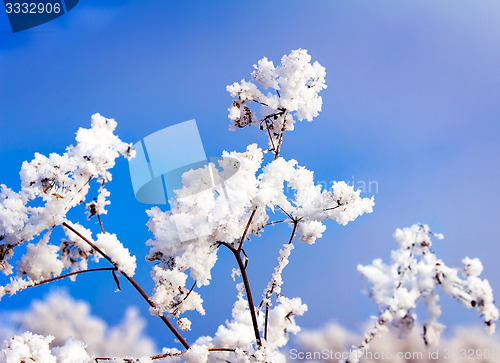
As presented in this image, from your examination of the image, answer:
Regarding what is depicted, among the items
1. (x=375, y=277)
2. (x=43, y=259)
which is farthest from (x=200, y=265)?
(x=375, y=277)

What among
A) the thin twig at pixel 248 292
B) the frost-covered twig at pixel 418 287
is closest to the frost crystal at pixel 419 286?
the frost-covered twig at pixel 418 287

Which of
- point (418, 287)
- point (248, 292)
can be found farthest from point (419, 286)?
point (248, 292)

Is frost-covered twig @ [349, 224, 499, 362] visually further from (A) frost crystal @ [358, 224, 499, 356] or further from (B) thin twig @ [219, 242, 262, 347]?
(B) thin twig @ [219, 242, 262, 347]

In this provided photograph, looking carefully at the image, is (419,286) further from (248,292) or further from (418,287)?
(248,292)

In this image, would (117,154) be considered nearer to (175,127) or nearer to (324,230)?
(175,127)

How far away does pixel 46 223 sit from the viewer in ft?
3.34

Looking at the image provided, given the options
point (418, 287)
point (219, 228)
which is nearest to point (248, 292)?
point (219, 228)

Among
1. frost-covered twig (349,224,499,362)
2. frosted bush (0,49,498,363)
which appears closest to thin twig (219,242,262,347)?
frosted bush (0,49,498,363)

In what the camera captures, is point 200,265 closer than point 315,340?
Yes

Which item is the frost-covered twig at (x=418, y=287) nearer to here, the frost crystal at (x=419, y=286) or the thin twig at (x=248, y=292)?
the frost crystal at (x=419, y=286)

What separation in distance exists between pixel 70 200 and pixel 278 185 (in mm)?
598

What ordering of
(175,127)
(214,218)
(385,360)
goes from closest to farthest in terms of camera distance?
(214,218) → (175,127) → (385,360)

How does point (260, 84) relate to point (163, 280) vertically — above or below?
above

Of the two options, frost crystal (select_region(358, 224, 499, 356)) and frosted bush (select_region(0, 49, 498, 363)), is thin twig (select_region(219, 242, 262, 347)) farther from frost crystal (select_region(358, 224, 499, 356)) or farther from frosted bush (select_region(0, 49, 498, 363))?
frost crystal (select_region(358, 224, 499, 356))
